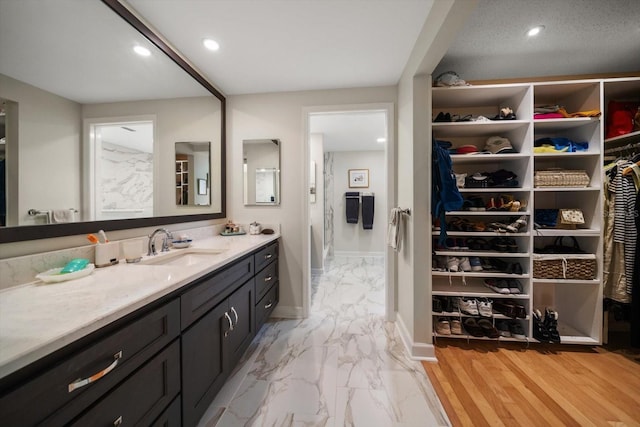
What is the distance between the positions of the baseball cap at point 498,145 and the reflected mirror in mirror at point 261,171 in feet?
6.18

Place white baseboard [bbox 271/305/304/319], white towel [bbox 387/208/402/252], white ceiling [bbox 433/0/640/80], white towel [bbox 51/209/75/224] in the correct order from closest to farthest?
white towel [bbox 51/209/75/224] < white ceiling [bbox 433/0/640/80] < white towel [bbox 387/208/402/252] < white baseboard [bbox 271/305/304/319]

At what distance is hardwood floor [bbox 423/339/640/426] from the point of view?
121 centimetres

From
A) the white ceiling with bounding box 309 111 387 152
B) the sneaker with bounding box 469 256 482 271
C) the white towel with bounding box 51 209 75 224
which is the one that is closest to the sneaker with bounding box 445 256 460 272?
the sneaker with bounding box 469 256 482 271

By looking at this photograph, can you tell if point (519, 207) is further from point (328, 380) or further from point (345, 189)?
point (345, 189)

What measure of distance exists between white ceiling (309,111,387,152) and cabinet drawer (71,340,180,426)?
227 cm

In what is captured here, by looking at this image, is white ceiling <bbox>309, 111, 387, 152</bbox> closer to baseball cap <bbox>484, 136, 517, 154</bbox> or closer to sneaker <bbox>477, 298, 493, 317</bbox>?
baseball cap <bbox>484, 136, 517, 154</bbox>

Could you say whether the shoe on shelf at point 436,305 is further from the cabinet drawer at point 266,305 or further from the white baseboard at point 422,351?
the cabinet drawer at point 266,305

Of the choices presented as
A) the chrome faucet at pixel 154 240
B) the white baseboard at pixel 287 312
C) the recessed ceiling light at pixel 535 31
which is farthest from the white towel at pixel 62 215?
the recessed ceiling light at pixel 535 31

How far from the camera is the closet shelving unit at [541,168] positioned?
1676 millimetres

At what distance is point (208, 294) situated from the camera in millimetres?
1087

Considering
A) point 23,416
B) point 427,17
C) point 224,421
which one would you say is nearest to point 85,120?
point 23,416

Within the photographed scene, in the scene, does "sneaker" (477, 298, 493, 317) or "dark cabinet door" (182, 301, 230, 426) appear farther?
"sneaker" (477, 298, 493, 317)

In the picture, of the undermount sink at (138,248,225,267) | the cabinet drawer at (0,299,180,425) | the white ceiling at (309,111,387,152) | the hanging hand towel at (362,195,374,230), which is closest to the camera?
the cabinet drawer at (0,299,180,425)

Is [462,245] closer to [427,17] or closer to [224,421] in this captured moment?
[427,17]
